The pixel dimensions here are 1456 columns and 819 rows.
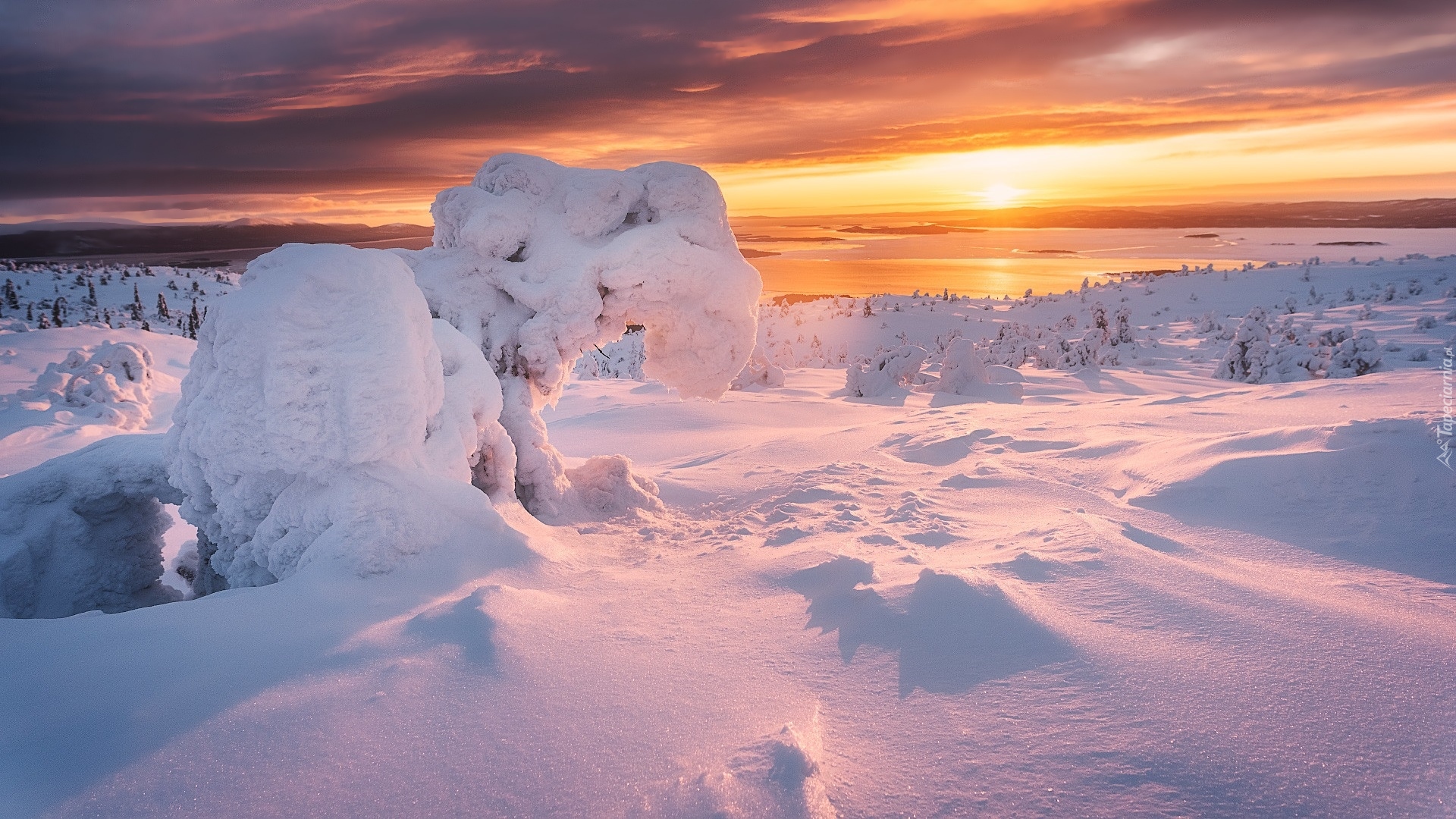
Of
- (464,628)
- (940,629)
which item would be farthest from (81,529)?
(940,629)

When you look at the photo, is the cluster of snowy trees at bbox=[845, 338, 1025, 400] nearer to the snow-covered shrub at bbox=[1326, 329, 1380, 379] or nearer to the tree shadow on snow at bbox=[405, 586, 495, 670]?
the snow-covered shrub at bbox=[1326, 329, 1380, 379]

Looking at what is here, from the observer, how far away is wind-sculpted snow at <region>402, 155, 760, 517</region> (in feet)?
21.7

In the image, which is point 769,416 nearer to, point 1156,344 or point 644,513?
point 644,513

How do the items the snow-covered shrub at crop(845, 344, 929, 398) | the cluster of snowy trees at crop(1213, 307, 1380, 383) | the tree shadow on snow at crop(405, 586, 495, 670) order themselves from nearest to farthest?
1. the tree shadow on snow at crop(405, 586, 495, 670)
2. the cluster of snowy trees at crop(1213, 307, 1380, 383)
3. the snow-covered shrub at crop(845, 344, 929, 398)

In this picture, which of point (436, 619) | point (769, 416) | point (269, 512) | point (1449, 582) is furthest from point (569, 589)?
point (769, 416)

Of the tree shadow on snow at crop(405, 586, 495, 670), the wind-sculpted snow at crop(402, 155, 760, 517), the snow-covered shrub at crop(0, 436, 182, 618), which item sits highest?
the wind-sculpted snow at crop(402, 155, 760, 517)

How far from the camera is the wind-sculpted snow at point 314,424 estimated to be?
14.5ft

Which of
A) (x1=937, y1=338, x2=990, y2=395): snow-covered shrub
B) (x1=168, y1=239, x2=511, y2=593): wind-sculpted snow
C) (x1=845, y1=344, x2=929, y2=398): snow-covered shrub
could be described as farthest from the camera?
(x1=845, y1=344, x2=929, y2=398): snow-covered shrub

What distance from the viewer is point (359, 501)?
4332 millimetres

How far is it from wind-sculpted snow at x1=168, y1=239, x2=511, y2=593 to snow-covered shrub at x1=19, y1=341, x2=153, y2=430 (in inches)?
348

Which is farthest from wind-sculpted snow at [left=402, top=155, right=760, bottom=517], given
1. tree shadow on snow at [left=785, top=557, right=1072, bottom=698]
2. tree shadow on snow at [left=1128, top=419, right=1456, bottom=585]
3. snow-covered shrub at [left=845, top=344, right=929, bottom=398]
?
snow-covered shrub at [left=845, top=344, right=929, bottom=398]

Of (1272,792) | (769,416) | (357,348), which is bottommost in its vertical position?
(769,416)

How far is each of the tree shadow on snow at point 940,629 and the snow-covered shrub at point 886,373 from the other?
9634 mm

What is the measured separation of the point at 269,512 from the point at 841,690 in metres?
3.95
